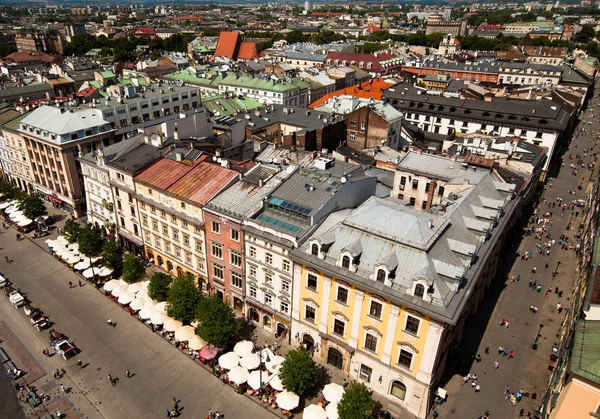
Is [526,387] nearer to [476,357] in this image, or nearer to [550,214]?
[476,357]

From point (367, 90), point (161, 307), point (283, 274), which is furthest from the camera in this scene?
point (367, 90)

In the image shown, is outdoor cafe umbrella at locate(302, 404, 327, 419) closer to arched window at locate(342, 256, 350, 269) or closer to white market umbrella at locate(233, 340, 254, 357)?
white market umbrella at locate(233, 340, 254, 357)

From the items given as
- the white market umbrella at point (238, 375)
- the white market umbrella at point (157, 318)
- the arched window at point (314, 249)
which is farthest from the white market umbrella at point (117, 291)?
the arched window at point (314, 249)

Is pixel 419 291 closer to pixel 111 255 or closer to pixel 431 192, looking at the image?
pixel 431 192

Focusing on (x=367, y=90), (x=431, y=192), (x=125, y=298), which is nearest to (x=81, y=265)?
(x=125, y=298)

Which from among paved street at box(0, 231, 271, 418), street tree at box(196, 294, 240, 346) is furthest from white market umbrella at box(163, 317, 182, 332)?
street tree at box(196, 294, 240, 346)

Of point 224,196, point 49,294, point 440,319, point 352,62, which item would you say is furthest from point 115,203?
point 352,62

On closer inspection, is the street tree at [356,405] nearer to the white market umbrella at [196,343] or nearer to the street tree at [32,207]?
the white market umbrella at [196,343]
